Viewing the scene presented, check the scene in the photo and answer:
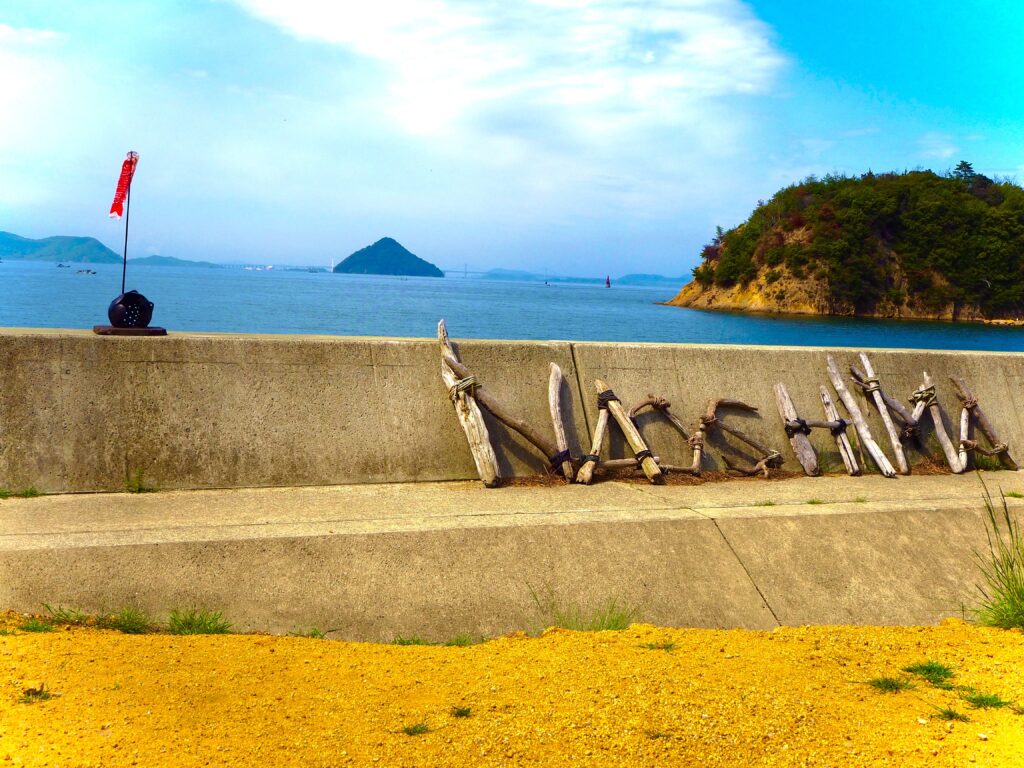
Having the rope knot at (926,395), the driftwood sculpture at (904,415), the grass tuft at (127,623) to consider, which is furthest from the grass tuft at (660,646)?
the rope knot at (926,395)

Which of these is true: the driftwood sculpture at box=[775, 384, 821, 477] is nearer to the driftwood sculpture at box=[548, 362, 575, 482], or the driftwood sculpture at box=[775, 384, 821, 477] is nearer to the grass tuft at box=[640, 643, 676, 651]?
the driftwood sculpture at box=[548, 362, 575, 482]

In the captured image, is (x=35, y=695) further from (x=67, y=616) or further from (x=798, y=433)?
(x=798, y=433)

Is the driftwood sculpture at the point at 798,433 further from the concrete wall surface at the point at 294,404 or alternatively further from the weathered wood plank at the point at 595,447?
the weathered wood plank at the point at 595,447

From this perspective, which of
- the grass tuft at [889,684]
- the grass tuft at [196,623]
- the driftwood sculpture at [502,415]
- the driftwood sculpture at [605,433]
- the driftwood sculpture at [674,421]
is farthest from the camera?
the driftwood sculpture at [674,421]

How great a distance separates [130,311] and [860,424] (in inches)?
295

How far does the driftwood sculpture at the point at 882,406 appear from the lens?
930 centimetres

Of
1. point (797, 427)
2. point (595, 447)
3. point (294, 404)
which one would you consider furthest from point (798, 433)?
point (294, 404)

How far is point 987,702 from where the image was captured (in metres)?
4.38

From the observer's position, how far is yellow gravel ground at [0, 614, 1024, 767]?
3576 mm

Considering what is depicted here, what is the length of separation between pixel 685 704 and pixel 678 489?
393 cm

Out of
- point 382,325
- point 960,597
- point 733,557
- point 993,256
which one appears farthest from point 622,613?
point 993,256

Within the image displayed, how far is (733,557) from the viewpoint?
6.50 metres

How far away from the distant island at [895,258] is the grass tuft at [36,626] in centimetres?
8961

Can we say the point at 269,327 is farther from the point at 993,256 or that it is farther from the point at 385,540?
the point at 993,256
